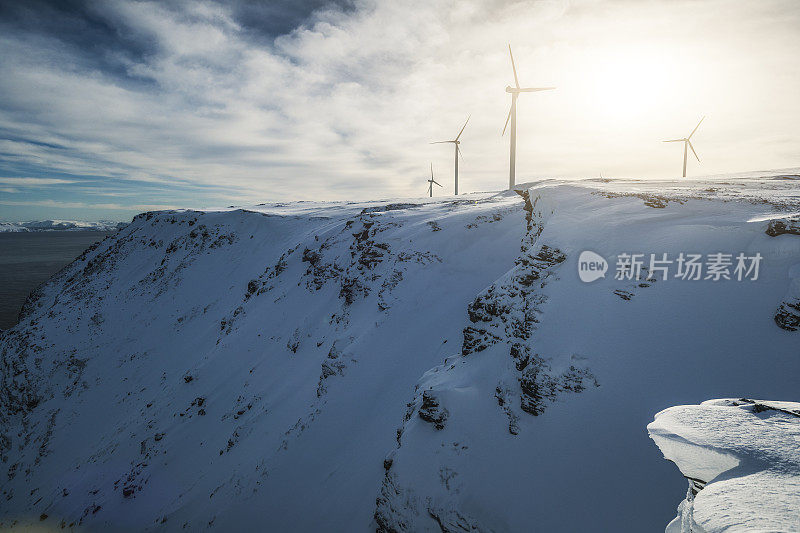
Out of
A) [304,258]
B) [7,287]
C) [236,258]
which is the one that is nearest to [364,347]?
[304,258]

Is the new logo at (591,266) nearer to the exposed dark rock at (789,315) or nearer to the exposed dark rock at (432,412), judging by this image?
the exposed dark rock at (789,315)

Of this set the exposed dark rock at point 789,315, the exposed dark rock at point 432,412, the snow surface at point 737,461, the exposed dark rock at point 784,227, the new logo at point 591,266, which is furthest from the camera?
the new logo at point 591,266

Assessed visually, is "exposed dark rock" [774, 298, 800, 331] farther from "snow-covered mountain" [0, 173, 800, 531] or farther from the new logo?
the new logo

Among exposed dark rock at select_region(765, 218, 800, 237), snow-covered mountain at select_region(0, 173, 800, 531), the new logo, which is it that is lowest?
snow-covered mountain at select_region(0, 173, 800, 531)

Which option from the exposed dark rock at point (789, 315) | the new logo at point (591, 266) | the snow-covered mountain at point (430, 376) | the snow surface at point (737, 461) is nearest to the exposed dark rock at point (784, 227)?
the snow-covered mountain at point (430, 376)

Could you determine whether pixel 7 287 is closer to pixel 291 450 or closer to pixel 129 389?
pixel 129 389

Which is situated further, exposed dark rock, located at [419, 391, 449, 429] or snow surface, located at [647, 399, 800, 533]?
exposed dark rock, located at [419, 391, 449, 429]

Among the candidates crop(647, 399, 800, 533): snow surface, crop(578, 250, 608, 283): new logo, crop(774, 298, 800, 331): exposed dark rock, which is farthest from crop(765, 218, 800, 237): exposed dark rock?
crop(647, 399, 800, 533): snow surface
